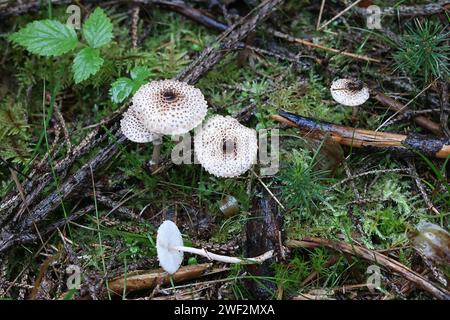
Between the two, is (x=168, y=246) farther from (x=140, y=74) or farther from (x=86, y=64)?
(x=86, y=64)

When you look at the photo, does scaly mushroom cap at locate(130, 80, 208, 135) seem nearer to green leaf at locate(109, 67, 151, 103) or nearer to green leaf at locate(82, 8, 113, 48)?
green leaf at locate(109, 67, 151, 103)

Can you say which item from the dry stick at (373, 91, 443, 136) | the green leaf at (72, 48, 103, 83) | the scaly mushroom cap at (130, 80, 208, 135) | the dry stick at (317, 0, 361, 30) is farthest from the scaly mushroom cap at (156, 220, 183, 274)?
the dry stick at (317, 0, 361, 30)

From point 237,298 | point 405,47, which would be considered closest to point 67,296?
point 237,298

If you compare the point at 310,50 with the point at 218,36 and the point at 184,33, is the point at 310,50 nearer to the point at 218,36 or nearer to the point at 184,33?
the point at 218,36

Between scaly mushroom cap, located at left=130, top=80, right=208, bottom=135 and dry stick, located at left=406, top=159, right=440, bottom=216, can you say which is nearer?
scaly mushroom cap, located at left=130, top=80, right=208, bottom=135

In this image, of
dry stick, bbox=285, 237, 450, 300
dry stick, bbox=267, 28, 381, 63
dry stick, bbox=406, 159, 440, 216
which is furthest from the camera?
dry stick, bbox=267, 28, 381, 63

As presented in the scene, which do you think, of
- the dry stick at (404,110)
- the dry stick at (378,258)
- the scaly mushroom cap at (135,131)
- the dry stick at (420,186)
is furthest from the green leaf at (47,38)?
the dry stick at (420,186)

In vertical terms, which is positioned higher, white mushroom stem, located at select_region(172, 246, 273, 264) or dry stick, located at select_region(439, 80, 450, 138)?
dry stick, located at select_region(439, 80, 450, 138)

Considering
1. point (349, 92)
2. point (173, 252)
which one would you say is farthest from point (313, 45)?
point (173, 252)
